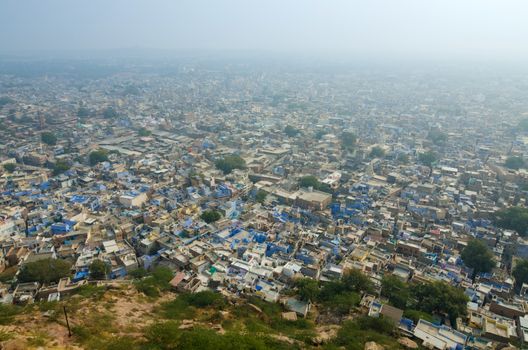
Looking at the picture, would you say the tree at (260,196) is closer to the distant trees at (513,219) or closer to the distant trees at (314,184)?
the distant trees at (314,184)

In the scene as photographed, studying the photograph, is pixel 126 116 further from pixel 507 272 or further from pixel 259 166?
pixel 507 272

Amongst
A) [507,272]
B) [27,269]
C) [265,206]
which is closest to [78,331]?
[27,269]

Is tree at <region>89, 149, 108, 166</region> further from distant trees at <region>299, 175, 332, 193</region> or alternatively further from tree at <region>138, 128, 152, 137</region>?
distant trees at <region>299, 175, 332, 193</region>

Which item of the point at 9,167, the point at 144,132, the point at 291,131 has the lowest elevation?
the point at 9,167

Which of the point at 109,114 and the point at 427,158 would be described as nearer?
the point at 427,158

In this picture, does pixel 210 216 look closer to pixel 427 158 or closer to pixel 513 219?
pixel 513 219

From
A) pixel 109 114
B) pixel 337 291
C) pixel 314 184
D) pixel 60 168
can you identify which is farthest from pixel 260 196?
pixel 109 114
